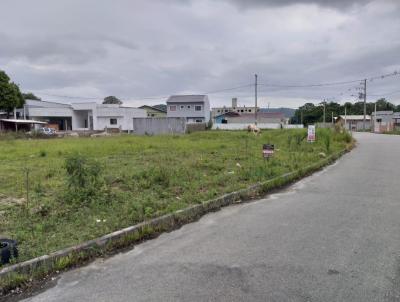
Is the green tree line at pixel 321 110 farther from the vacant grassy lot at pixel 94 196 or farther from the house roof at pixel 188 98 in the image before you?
the vacant grassy lot at pixel 94 196

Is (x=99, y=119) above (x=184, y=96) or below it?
below

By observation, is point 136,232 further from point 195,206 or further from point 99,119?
point 99,119

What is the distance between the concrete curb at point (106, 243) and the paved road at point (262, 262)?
0.22 metres

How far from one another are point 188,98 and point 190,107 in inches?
65.5

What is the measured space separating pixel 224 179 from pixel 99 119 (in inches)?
1941

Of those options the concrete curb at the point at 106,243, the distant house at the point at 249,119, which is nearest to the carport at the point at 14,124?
the distant house at the point at 249,119

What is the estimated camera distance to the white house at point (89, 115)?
5381 centimetres

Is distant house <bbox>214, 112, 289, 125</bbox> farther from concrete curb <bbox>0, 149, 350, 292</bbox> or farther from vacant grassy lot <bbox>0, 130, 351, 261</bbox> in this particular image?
concrete curb <bbox>0, 149, 350, 292</bbox>

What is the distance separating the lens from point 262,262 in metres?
3.85

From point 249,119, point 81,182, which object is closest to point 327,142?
point 81,182

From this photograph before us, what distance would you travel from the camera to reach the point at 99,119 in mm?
54188

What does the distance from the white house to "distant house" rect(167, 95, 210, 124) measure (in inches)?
260

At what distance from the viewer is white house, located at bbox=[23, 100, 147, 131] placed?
53.8 m

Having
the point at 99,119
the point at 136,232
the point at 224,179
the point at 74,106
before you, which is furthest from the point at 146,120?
the point at 136,232
